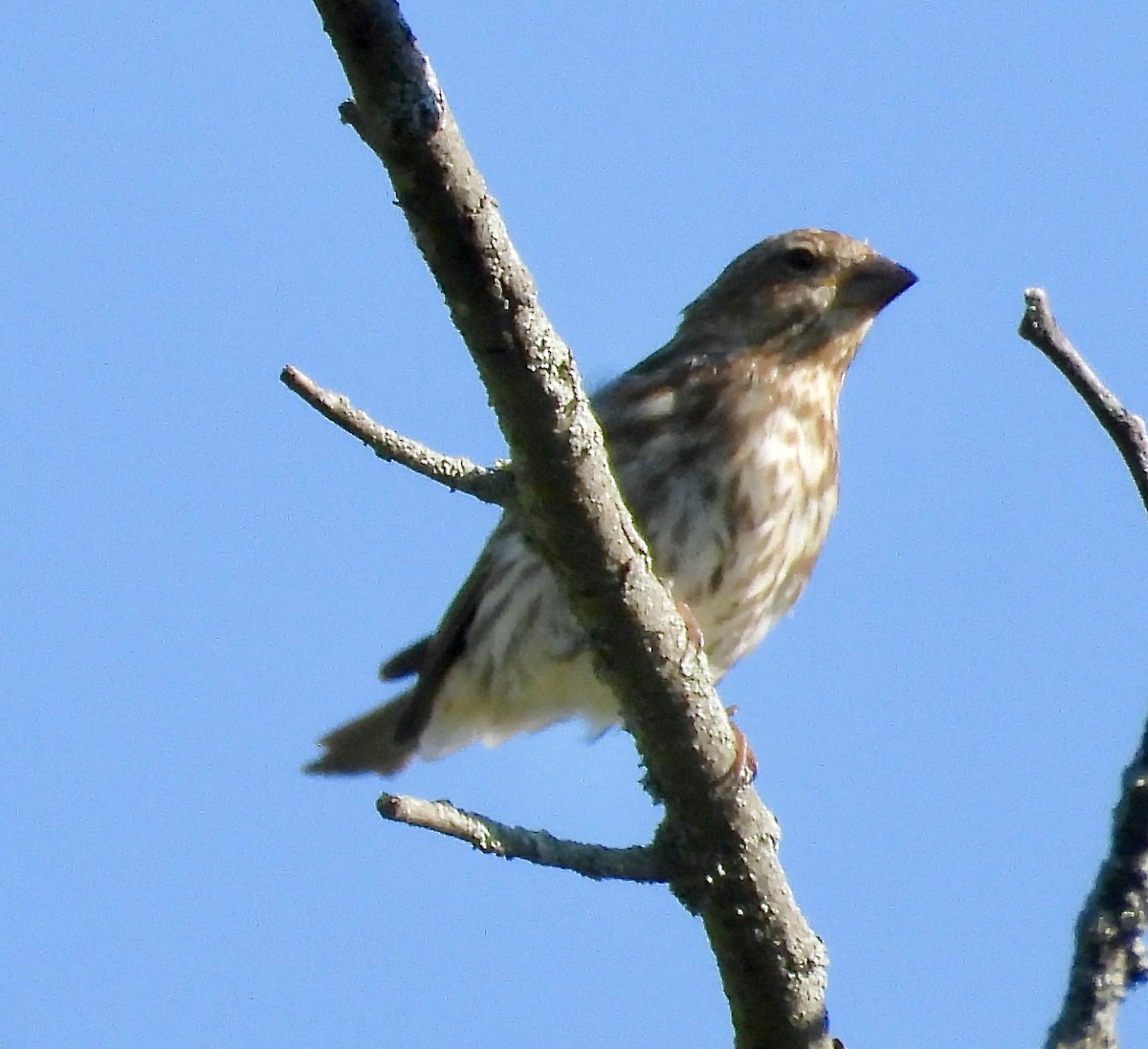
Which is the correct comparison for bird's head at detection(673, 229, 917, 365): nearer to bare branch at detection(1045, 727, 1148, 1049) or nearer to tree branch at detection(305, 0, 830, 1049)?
tree branch at detection(305, 0, 830, 1049)

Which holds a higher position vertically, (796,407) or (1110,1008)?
(796,407)

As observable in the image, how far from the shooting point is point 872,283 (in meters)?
7.17

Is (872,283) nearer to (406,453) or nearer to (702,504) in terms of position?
(702,504)

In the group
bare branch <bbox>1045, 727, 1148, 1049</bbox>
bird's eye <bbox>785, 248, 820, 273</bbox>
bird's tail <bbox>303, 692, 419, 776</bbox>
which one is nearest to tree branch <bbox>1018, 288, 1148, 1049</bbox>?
bare branch <bbox>1045, 727, 1148, 1049</bbox>

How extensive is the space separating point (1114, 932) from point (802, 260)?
4.11 metres

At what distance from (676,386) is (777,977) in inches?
104

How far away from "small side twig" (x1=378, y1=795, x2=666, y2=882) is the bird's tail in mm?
3081

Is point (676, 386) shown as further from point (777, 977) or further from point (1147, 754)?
point (1147, 754)

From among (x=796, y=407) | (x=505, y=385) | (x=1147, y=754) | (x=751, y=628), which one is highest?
(x=796, y=407)

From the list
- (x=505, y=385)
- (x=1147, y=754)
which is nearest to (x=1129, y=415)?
(x=1147, y=754)

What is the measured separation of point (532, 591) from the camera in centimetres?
635

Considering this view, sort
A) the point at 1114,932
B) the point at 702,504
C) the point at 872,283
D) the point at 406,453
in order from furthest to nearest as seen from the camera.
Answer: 1. the point at 872,283
2. the point at 702,504
3. the point at 406,453
4. the point at 1114,932

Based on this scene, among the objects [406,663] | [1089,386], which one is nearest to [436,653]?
[406,663]

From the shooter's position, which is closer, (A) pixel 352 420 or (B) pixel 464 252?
(B) pixel 464 252
